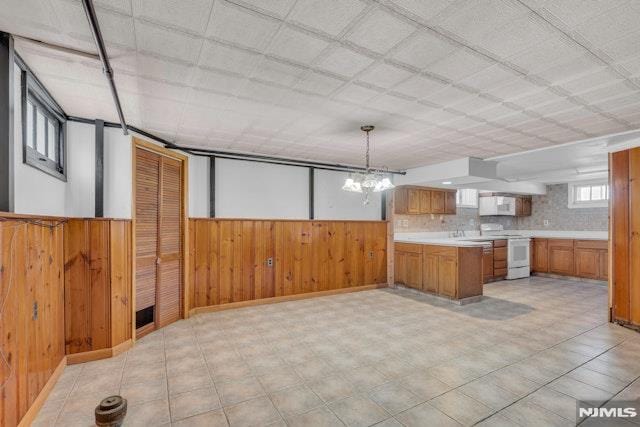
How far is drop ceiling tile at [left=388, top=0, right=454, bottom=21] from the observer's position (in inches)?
63.1

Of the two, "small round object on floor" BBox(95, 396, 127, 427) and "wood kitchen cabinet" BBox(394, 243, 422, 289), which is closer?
"small round object on floor" BBox(95, 396, 127, 427)

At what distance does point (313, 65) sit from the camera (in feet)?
7.39

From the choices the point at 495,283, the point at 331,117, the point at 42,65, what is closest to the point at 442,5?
the point at 331,117

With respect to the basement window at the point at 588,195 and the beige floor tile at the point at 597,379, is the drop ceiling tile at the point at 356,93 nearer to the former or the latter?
the beige floor tile at the point at 597,379

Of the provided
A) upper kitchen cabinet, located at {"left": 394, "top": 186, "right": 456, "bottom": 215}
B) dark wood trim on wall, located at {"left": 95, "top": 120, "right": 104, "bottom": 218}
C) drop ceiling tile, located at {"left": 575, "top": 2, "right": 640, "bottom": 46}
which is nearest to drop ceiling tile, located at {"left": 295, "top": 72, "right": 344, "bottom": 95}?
drop ceiling tile, located at {"left": 575, "top": 2, "right": 640, "bottom": 46}

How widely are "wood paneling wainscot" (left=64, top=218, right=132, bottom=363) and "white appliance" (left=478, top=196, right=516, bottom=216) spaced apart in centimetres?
787

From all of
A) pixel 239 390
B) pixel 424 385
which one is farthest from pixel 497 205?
pixel 239 390

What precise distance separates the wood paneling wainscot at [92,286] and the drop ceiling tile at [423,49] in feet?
10.2

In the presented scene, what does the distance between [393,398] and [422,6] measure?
2613 millimetres

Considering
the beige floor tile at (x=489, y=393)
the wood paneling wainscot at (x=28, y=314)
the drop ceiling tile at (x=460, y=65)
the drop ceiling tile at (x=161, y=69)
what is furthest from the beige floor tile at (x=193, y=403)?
the drop ceiling tile at (x=460, y=65)

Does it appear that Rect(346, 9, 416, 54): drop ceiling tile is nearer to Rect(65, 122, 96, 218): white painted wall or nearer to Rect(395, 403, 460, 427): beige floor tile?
Rect(395, 403, 460, 427): beige floor tile

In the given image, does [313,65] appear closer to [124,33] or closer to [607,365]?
[124,33]

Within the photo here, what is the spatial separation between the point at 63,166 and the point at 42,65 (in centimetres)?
123

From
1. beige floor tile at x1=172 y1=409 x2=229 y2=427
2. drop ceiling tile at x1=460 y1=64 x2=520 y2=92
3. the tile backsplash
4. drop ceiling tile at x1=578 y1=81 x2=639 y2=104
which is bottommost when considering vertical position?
beige floor tile at x1=172 y1=409 x2=229 y2=427
